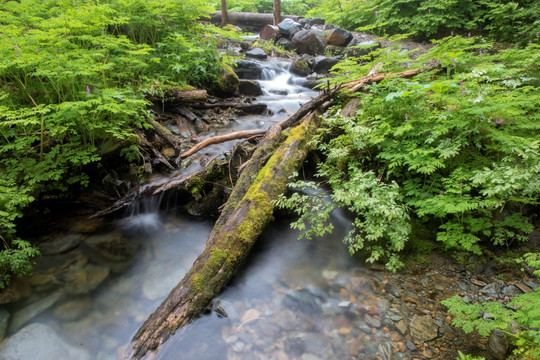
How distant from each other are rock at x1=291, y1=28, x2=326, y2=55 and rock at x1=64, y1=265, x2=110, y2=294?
1509 centimetres

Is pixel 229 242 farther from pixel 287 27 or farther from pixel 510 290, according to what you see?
pixel 287 27

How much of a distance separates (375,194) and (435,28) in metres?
11.0

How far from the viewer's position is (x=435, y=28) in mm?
10227

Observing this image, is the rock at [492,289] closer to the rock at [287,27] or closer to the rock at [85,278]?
the rock at [85,278]

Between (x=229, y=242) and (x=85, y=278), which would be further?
(x=85, y=278)

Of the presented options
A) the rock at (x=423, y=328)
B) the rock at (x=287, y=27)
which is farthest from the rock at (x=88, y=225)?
the rock at (x=287, y=27)

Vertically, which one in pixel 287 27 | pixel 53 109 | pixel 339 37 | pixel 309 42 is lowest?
pixel 53 109

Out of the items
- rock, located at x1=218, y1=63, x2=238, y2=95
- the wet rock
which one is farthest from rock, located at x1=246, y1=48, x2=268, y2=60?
rock, located at x1=218, y1=63, x2=238, y2=95

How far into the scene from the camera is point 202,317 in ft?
8.61

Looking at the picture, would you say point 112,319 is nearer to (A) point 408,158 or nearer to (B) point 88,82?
(B) point 88,82

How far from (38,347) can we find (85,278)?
92cm

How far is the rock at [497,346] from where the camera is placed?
2.00 m

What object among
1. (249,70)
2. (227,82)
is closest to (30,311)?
(227,82)

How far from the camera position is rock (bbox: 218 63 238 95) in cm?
835
